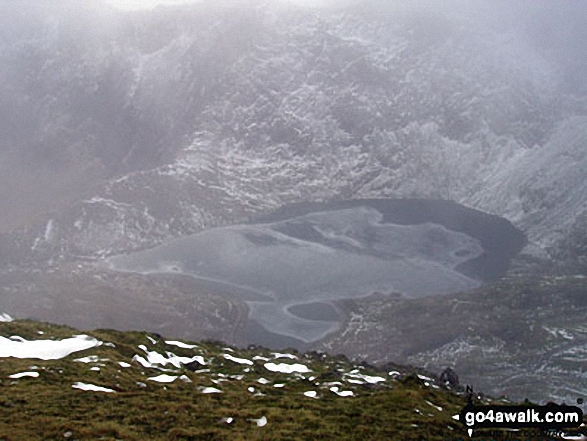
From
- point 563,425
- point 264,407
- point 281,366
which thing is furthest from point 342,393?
point 281,366

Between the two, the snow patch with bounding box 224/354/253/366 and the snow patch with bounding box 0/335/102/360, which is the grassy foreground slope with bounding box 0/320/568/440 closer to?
the snow patch with bounding box 0/335/102/360

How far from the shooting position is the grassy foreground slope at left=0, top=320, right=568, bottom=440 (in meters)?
56.3

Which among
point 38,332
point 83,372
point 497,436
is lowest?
point 497,436

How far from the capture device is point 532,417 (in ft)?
188

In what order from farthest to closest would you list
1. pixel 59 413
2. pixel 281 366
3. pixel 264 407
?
1. pixel 281 366
2. pixel 264 407
3. pixel 59 413

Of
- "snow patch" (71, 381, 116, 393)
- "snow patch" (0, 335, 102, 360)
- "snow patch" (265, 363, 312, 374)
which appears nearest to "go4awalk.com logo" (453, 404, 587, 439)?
"snow patch" (71, 381, 116, 393)

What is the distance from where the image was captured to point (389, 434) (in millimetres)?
58094

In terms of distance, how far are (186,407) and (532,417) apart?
97.1ft

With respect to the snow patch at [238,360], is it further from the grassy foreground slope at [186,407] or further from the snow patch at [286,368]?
the grassy foreground slope at [186,407]

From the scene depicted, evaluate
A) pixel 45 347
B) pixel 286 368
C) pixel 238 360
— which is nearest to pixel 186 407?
pixel 45 347

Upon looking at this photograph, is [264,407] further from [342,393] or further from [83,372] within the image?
[83,372]

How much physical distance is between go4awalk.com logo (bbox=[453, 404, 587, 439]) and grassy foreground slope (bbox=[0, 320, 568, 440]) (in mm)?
2864

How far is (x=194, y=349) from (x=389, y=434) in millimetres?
69838

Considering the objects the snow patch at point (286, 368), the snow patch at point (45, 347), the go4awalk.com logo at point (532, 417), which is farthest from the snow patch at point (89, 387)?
the snow patch at point (286, 368)
